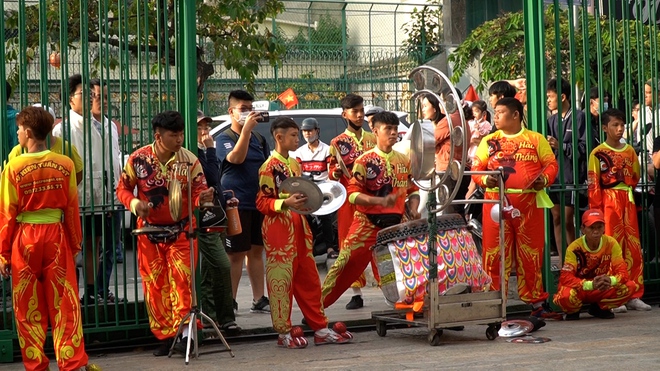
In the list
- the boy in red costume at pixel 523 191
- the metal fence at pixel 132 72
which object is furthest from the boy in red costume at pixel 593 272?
the metal fence at pixel 132 72

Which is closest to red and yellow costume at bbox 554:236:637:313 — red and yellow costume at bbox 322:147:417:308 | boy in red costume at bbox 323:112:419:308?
boy in red costume at bbox 323:112:419:308

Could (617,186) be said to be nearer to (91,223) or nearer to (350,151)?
(350,151)

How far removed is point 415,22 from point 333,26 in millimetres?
2339

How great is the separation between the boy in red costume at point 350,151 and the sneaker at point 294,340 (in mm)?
1555

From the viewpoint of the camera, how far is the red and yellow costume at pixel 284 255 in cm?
809

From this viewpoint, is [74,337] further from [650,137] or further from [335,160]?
[650,137]

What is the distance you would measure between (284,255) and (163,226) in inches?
37.4

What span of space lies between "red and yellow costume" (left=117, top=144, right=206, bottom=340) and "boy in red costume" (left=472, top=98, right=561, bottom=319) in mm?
2369

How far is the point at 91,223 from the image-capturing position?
8156 millimetres

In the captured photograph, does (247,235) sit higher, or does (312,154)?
(312,154)

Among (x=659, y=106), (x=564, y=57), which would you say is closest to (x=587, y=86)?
(x=659, y=106)

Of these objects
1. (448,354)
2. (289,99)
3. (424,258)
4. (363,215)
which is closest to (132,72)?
(289,99)

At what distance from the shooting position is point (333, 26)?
18.2 metres

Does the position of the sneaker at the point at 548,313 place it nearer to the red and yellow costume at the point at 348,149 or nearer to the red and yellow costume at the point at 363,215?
the red and yellow costume at the point at 363,215
